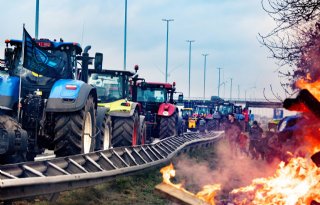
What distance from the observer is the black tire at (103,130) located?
12.9 meters

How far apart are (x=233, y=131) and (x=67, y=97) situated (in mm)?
14317

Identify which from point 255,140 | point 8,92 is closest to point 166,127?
point 255,140

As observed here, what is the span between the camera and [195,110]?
1898 inches

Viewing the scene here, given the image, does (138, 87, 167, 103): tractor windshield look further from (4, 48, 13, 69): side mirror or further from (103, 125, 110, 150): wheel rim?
(4, 48, 13, 69): side mirror

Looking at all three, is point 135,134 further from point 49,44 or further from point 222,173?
point 49,44

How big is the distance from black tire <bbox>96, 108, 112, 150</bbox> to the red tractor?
8.11 meters

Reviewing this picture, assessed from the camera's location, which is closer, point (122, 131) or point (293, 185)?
point (293, 185)

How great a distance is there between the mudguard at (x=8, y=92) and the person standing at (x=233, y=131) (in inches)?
571

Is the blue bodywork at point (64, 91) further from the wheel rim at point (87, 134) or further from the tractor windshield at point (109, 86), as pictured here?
the tractor windshield at point (109, 86)

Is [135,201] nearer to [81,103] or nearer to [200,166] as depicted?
[81,103]

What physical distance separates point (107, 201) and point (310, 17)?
6.07 m

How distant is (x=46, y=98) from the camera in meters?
11.4

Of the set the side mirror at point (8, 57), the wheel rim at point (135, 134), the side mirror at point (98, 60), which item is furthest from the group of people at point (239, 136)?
the side mirror at point (8, 57)

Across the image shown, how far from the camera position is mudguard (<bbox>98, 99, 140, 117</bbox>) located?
15000mm
